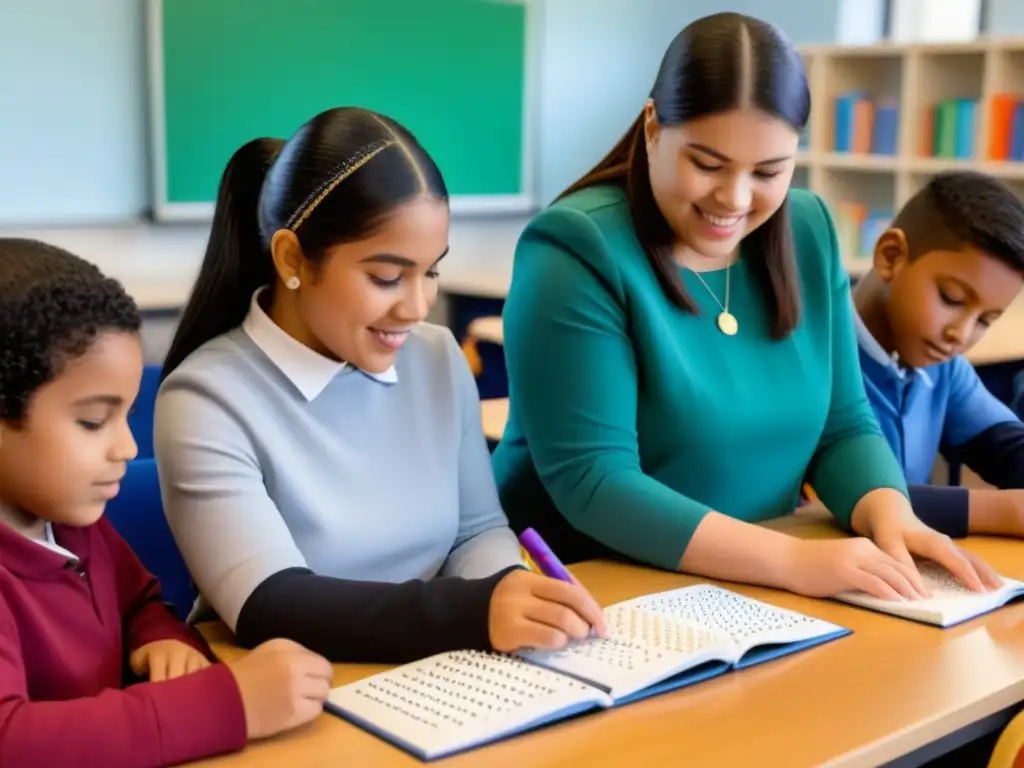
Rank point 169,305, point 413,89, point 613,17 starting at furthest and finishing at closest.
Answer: point 613,17, point 413,89, point 169,305

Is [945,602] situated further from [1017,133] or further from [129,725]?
[1017,133]

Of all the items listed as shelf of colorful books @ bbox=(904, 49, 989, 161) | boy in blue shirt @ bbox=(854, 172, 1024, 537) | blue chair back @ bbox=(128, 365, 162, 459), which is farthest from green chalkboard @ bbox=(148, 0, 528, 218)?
boy in blue shirt @ bbox=(854, 172, 1024, 537)

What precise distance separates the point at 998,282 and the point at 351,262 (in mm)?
930

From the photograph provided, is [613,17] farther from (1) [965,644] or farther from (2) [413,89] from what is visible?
(1) [965,644]

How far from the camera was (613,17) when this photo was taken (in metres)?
5.47

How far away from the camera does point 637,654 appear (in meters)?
1.06

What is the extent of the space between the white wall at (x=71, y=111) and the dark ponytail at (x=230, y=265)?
2961 millimetres

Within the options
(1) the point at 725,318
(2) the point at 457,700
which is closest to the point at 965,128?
(1) the point at 725,318

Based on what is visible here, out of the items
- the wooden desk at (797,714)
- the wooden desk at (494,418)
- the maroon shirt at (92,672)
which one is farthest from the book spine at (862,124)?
the maroon shirt at (92,672)

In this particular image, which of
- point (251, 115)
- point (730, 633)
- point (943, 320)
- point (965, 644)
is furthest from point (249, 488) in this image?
point (251, 115)

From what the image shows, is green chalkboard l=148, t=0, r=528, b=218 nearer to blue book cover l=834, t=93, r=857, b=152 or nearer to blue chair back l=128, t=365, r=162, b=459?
blue book cover l=834, t=93, r=857, b=152

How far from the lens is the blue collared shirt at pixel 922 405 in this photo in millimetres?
1753

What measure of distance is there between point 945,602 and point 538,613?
0.45m

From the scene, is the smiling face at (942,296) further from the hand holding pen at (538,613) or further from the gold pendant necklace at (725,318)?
the hand holding pen at (538,613)
